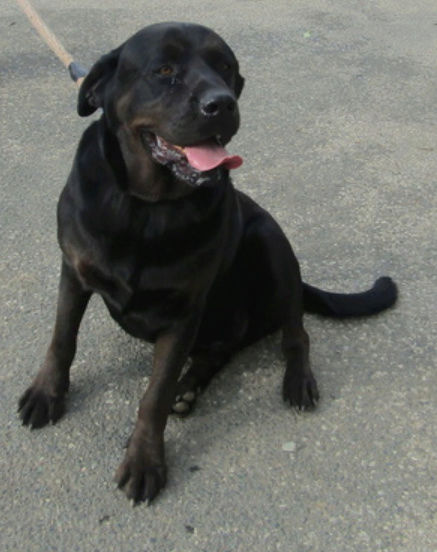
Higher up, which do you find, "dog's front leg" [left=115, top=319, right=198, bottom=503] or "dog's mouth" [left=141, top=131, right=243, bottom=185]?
"dog's mouth" [left=141, top=131, right=243, bottom=185]

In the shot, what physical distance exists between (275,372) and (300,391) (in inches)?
8.4

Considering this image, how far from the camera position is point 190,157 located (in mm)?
2260

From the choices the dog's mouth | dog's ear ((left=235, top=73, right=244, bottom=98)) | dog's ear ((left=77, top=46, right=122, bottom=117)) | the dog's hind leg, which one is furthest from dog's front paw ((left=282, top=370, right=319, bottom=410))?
dog's ear ((left=77, top=46, right=122, bottom=117))

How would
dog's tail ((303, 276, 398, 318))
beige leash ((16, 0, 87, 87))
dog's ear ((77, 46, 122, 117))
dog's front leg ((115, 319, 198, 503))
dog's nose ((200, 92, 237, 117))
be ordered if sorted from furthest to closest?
dog's tail ((303, 276, 398, 318)), beige leash ((16, 0, 87, 87)), dog's front leg ((115, 319, 198, 503)), dog's ear ((77, 46, 122, 117)), dog's nose ((200, 92, 237, 117))

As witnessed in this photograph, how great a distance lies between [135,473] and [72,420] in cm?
37

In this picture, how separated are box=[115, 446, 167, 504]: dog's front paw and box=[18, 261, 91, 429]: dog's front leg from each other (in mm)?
351

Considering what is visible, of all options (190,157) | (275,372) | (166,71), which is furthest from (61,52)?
(275,372)

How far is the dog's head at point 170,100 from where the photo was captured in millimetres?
2223

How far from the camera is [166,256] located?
239 centimetres

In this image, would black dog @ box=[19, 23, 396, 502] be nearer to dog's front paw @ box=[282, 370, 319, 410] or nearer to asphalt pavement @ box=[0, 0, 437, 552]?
asphalt pavement @ box=[0, 0, 437, 552]

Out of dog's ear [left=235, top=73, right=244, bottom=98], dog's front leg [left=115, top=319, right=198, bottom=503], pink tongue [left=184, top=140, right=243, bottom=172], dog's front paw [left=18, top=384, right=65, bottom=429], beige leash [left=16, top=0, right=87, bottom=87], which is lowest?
dog's front paw [left=18, top=384, right=65, bottom=429]

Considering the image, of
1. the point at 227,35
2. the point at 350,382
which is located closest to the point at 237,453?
the point at 350,382

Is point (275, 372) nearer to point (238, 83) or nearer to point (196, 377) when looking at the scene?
point (196, 377)

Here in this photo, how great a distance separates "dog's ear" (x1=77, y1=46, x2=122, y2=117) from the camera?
237 cm
